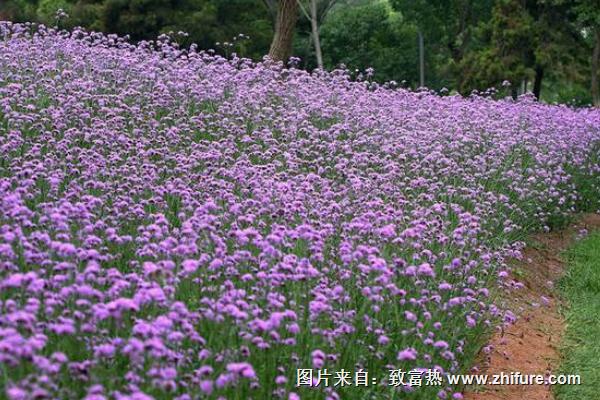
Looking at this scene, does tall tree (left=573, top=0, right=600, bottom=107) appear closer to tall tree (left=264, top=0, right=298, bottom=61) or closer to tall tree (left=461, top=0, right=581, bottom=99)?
tall tree (left=461, top=0, right=581, bottom=99)

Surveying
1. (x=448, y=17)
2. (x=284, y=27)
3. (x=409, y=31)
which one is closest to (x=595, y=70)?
(x=448, y=17)

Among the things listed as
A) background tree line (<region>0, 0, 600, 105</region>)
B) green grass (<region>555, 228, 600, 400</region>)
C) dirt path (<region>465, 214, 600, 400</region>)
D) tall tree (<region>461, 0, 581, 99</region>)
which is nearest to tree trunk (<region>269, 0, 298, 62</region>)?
background tree line (<region>0, 0, 600, 105</region>)

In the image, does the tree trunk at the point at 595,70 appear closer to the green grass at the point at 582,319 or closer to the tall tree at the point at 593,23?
the tall tree at the point at 593,23

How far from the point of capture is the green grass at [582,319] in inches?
212

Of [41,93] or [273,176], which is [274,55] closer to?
[41,93]

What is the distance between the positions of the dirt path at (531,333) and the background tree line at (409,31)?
11.9m

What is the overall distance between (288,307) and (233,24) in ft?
78.5

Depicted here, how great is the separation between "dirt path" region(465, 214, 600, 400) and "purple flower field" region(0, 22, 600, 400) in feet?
0.87

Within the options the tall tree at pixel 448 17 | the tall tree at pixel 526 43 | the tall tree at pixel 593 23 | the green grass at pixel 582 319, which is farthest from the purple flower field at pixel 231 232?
the tall tree at pixel 448 17

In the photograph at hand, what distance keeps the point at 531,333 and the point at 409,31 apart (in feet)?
91.3

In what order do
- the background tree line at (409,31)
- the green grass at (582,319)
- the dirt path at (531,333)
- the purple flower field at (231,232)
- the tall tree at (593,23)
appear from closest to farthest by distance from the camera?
the purple flower field at (231,232)
the dirt path at (531,333)
the green grass at (582,319)
the tall tree at (593,23)
the background tree line at (409,31)

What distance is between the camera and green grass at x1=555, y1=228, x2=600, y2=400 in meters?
5.39

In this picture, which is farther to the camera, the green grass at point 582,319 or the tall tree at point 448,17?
the tall tree at point 448,17

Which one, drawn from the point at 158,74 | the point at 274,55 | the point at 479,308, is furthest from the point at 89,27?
the point at 479,308
